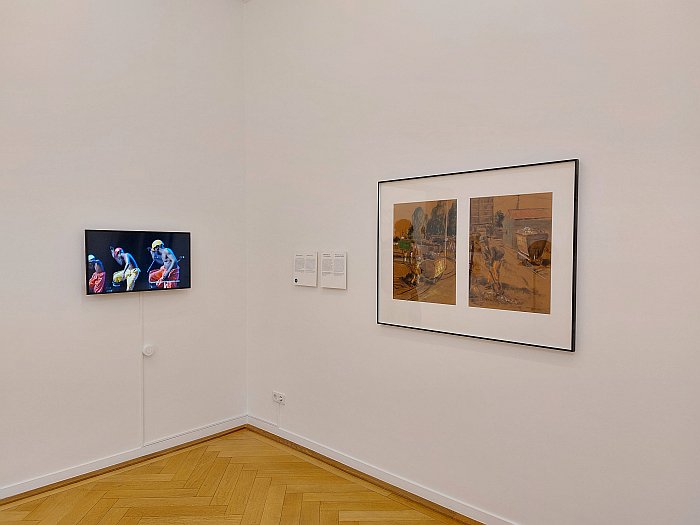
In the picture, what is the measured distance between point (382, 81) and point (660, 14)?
150 centimetres

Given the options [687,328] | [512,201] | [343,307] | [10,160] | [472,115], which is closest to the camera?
[687,328]

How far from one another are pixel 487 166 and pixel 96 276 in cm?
246

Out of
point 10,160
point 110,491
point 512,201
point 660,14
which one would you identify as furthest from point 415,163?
point 110,491

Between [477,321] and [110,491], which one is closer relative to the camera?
[477,321]

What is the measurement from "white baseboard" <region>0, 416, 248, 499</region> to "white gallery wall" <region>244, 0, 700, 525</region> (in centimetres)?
48

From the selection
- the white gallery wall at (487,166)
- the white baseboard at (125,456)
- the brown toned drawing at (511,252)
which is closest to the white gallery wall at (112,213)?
the white baseboard at (125,456)

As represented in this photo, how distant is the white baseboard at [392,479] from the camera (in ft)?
8.92

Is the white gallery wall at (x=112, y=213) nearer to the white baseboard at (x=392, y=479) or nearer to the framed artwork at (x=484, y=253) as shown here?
the white baseboard at (x=392, y=479)

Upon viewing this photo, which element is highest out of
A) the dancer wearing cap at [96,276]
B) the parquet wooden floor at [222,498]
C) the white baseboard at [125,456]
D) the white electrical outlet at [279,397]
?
the dancer wearing cap at [96,276]

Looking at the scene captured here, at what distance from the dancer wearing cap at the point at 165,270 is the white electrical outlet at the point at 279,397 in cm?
111

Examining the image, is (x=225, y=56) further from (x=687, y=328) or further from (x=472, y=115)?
(x=687, y=328)

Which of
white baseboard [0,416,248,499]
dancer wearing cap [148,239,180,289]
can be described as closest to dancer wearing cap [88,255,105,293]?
dancer wearing cap [148,239,180,289]

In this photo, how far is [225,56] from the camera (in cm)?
398

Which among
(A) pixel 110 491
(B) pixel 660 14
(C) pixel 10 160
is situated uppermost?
(B) pixel 660 14
